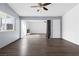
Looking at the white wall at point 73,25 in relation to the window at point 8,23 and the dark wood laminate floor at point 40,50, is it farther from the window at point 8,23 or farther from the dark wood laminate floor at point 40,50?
the window at point 8,23

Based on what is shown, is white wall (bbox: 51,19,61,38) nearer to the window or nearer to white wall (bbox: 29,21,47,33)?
the window

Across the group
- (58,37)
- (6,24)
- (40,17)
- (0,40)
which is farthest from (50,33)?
(0,40)

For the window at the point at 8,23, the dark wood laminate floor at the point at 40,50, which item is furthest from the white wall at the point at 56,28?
the dark wood laminate floor at the point at 40,50

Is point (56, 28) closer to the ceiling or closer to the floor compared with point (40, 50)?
closer to the ceiling

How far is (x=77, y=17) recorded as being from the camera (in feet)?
20.7

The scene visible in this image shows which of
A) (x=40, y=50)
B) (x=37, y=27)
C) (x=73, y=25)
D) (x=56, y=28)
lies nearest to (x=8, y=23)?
(x=40, y=50)

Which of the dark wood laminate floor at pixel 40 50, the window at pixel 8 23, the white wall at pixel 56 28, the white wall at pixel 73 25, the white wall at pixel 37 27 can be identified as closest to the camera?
the dark wood laminate floor at pixel 40 50

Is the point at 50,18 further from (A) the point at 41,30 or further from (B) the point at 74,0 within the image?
(A) the point at 41,30

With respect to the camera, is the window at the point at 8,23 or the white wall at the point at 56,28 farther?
the white wall at the point at 56,28

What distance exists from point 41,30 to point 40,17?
9985 mm

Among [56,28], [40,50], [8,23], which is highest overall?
[8,23]

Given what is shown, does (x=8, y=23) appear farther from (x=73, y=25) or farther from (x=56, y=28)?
(x=56, y=28)

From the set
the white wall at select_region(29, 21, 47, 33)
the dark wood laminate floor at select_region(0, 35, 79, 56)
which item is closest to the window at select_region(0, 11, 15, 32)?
the dark wood laminate floor at select_region(0, 35, 79, 56)

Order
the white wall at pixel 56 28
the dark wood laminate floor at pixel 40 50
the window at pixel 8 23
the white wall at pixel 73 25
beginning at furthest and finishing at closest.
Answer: the white wall at pixel 56 28 → the window at pixel 8 23 → the white wall at pixel 73 25 → the dark wood laminate floor at pixel 40 50
